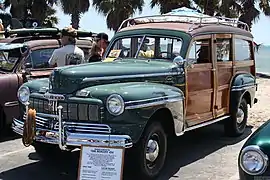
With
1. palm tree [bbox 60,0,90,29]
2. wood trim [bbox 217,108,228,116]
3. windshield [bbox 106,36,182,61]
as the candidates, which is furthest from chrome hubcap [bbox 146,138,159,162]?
palm tree [bbox 60,0,90,29]

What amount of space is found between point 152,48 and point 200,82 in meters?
0.85

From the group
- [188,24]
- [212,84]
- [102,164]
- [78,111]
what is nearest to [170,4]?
[188,24]

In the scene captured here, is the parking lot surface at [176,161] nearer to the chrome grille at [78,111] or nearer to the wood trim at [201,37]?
the chrome grille at [78,111]

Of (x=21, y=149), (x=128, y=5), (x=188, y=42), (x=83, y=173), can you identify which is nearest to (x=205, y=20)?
(x=188, y=42)

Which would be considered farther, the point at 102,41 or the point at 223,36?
the point at 102,41

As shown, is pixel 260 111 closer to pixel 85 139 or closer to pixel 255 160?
pixel 85 139

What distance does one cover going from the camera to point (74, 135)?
17.4ft

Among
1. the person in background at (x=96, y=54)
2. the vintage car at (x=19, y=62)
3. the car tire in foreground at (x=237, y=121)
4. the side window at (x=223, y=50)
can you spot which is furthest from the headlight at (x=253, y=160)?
the person in background at (x=96, y=54)

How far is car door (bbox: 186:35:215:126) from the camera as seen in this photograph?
677 centimetres

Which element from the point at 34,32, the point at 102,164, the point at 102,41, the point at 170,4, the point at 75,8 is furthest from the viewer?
the point at 75,8

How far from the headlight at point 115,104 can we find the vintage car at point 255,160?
160 centimetres

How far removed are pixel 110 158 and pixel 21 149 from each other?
2912 millimetres

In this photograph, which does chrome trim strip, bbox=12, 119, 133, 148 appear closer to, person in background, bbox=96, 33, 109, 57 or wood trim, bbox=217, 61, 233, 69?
wood trim, bbox=217, 61, 233, 69

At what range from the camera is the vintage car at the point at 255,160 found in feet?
12.6
